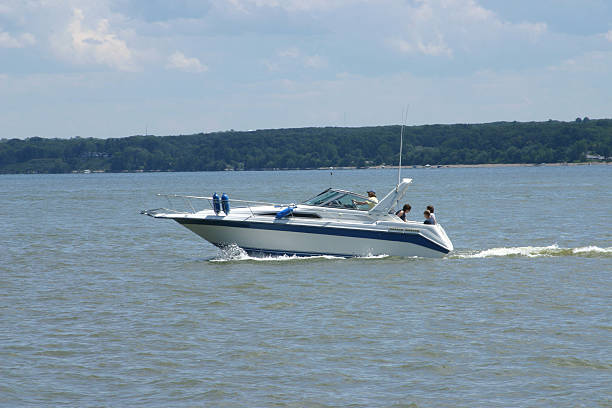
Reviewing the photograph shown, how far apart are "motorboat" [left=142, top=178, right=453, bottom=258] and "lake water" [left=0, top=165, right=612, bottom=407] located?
16.4 inches

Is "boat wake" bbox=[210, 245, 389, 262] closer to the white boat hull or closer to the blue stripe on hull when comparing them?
the white boat hull

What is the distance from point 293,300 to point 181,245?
12.5 metres

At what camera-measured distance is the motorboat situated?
2091cm

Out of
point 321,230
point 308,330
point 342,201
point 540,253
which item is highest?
point 342,201

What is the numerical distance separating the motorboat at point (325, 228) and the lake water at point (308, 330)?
1.37ft

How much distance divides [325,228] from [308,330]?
699 centimetres

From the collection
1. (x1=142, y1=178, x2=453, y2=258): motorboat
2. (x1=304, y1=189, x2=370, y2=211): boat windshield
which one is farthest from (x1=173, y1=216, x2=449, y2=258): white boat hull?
(x1=304, y1=189, x2=370, y2=211): boat windshield

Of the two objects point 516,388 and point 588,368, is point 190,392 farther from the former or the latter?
point 588,368

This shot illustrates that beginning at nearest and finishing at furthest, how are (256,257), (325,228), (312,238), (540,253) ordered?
(325,228)
(312,238)
(256,257)
(540,253)

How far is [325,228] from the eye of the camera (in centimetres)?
2084

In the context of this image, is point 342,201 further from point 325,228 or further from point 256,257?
point 256,257

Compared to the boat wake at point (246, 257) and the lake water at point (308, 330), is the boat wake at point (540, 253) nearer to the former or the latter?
the lake water at point (308, 330)

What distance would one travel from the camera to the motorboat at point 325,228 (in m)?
20.9

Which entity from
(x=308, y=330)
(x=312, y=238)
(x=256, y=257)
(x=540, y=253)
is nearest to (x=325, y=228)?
→ (x=312, y=238)
